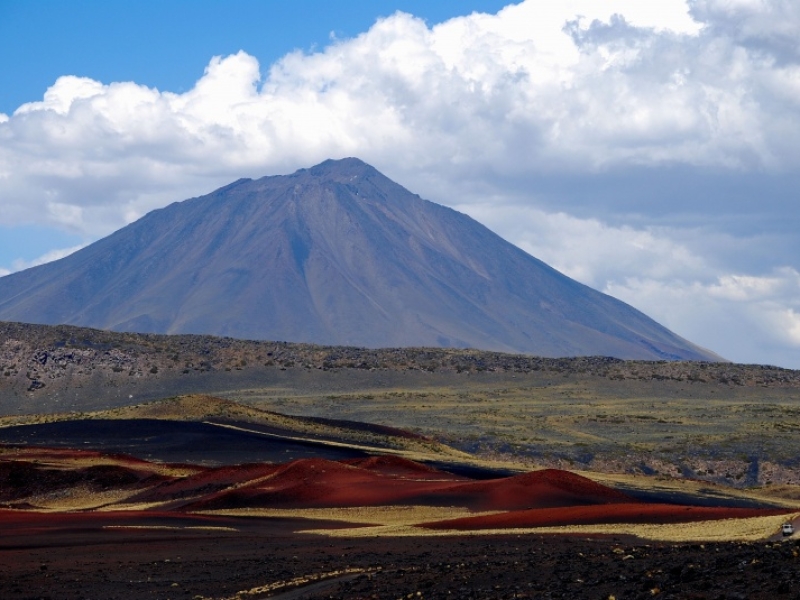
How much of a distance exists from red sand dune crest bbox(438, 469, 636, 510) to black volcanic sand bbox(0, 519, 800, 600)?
26.5 ft

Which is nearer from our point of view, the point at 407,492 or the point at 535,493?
the point at 535,493

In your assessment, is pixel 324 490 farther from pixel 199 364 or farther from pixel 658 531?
pixel 199 364

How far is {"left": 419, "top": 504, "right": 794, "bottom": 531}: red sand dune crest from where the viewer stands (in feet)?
106

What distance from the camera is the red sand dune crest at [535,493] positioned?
37.8 m

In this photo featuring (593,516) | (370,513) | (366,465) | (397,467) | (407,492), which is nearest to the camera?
(593,516)

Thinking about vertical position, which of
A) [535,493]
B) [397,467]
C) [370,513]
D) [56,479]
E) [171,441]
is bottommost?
[370,513]

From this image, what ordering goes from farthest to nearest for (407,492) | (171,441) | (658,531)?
(171,441)
(407,492)
(658,531)

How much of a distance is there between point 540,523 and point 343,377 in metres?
69.2

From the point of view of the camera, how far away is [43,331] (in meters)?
109

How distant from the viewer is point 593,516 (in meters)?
33.2

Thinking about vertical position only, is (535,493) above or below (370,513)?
above

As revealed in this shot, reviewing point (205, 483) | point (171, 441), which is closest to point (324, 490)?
point (205, 483)

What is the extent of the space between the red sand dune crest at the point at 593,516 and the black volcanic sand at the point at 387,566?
351 centimetres

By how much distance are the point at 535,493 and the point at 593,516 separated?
17.7 feet
